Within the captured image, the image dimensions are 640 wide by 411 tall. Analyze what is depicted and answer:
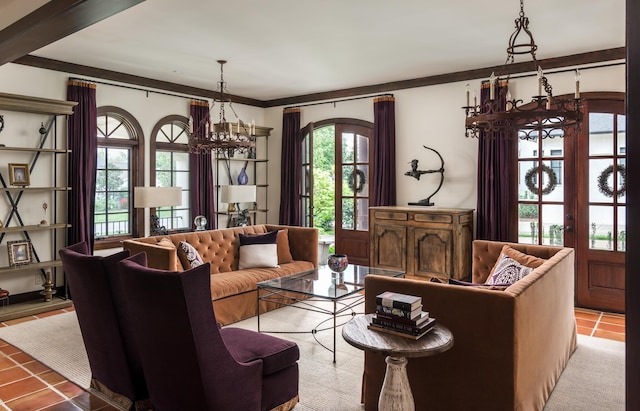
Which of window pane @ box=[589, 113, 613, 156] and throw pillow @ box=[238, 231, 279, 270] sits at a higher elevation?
window pane @ box=[589, 113, 613, 156]

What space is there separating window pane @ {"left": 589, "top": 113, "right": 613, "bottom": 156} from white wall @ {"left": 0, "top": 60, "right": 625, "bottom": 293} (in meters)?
0.31

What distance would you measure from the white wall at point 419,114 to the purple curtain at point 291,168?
0.96 m

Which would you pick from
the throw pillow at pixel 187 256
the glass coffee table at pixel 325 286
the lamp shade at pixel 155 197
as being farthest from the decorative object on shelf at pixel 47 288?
the glass coffee table at pixel 325 286

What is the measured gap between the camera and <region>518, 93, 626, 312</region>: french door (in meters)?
4.78

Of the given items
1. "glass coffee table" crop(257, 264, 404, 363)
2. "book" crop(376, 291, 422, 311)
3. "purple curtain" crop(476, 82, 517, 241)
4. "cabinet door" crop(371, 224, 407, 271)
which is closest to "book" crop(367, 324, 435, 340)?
"book" crop(376, 291, 422, 311)

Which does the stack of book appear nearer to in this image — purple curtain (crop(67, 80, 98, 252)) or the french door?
the french door

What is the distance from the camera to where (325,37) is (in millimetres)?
4426

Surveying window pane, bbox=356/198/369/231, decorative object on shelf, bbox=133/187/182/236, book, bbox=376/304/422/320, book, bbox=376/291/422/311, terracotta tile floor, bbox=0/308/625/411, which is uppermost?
decorative object on shelf, bbox=133/187/182/236

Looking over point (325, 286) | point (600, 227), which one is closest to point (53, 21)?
point (325, 286)

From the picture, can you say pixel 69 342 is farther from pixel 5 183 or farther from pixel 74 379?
pixel 5 183

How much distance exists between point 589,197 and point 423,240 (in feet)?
5.92

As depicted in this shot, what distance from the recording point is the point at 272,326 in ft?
14.1

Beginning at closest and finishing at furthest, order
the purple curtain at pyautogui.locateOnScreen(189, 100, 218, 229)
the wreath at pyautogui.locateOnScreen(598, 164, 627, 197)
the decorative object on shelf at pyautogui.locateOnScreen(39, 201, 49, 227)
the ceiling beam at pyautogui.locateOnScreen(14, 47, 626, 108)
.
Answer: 1. the wreath at pyautogui.locateOnScreen(598, 164, 627, 197)
2. the ceiling beam at pyautogui.locateOnScreen(14, 47, 626, 108)
3. the decorative object on shelf at pyautogui.locateOnScreen(39, 201, 49, 227)
4. the purple curtain at pyautogui.locateOnScreen(189, 100, 218, 229)

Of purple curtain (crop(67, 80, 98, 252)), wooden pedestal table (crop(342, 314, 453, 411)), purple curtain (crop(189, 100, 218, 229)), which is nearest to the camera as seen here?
wooden pedestal table (crop(342, 314, 453, 411))
